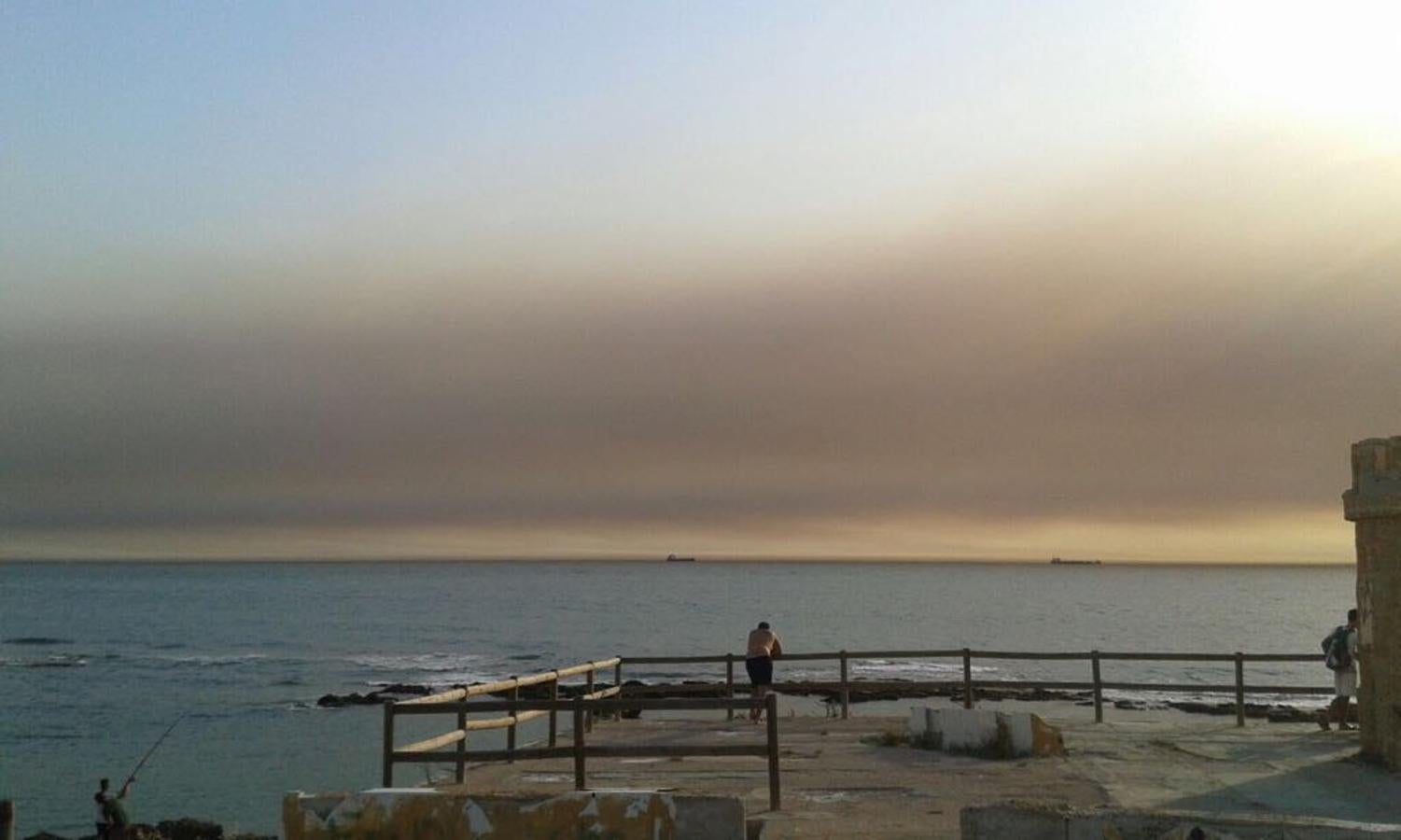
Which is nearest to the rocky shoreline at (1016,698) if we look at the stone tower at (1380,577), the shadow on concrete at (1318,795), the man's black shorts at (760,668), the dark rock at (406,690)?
the dark rock at (406,690)

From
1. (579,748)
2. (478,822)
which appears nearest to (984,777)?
(579,748)

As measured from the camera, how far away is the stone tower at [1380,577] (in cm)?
1344

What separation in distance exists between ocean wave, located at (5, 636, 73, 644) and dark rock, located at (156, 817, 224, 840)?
2696 inches

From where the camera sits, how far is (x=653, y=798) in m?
7.01

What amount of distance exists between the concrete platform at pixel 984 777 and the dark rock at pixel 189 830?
26.0 ft

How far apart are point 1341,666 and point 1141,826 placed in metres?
12.5

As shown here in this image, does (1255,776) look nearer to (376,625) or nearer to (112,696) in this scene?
(112,696)

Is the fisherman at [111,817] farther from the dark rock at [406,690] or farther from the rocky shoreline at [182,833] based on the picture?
the dark rock at [406,690]

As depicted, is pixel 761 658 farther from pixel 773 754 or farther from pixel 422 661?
pixel 422 661

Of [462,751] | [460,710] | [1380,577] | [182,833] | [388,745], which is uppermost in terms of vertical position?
[1380,577]

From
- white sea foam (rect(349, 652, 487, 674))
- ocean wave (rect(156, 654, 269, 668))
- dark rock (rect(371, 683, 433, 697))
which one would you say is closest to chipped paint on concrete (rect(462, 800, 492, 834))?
dark rock (rect(371, 683, 433, 697))

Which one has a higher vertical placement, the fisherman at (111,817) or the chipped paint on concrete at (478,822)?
the chipped paint on concrete at (478,822)

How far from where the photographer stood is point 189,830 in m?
21.5

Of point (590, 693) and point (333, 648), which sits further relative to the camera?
point (333, 648)
